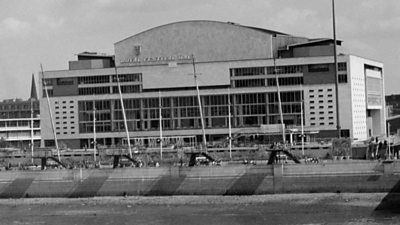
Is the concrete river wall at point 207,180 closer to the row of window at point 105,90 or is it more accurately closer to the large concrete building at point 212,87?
the large concrete building at point 212,87

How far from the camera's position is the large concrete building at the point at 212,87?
17250cm

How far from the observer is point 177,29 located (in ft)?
596

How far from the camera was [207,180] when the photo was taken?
10288 centimetres

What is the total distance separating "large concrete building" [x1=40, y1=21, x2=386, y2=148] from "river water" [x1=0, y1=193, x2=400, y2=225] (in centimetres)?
7223

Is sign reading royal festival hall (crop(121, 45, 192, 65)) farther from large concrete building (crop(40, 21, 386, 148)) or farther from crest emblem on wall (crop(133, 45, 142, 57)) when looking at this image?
large concrete building (crop(40, 21, 386, 148))

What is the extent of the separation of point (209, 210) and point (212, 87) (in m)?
85.1

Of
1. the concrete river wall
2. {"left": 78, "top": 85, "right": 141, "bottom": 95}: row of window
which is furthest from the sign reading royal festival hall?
the concrete river wall

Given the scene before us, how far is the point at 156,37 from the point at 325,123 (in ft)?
118

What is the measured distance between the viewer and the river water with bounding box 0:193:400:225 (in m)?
83.2

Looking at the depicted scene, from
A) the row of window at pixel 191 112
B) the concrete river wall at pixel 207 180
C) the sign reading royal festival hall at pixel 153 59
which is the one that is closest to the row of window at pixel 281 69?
the row of window at pixel 191 112

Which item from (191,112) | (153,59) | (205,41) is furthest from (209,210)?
(153,59)

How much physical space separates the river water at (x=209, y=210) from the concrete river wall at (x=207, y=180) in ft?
5.30

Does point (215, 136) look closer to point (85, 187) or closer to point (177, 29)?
point (177, 29)

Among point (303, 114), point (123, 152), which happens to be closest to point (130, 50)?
point (303, 114)
